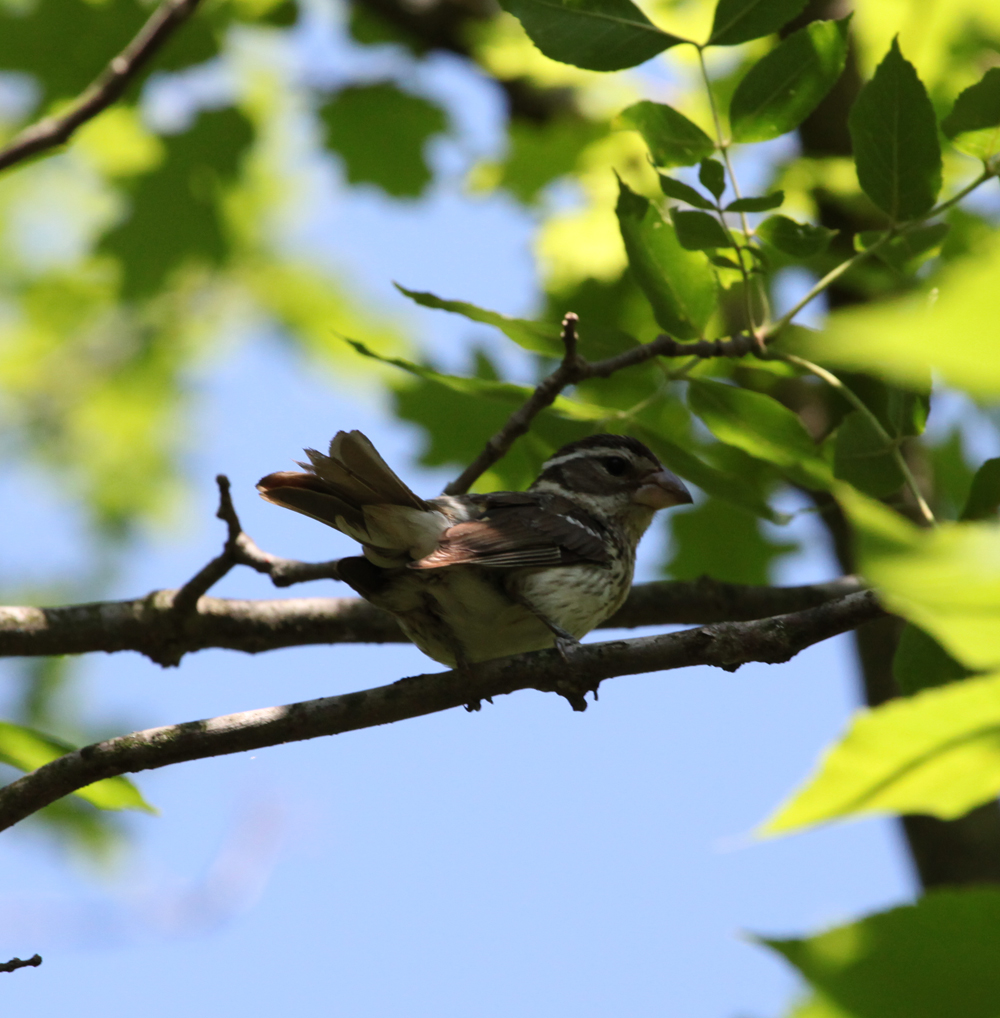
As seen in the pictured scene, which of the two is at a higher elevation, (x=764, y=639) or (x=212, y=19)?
(x=212, y=19)

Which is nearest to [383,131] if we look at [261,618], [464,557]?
[261,618]

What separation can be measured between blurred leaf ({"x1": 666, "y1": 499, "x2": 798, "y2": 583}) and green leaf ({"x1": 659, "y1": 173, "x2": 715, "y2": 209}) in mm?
2389

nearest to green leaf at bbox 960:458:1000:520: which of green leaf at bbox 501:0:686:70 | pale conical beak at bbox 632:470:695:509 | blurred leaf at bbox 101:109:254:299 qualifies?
green leaf at bbox 501:0:686:70

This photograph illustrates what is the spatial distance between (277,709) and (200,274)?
665 centimetres

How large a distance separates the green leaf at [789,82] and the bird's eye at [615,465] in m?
1.90

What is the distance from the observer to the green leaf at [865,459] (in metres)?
3.55

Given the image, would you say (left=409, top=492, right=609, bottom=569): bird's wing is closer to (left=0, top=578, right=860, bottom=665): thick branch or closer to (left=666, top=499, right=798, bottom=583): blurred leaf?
(left=0, top=578, right=860, bottom=665): thick branch

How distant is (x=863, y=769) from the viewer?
4.37ft

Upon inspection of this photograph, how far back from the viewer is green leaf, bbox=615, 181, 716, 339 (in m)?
3.76

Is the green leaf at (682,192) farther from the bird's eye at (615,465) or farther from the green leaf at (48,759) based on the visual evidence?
the green leaf at (48,759)

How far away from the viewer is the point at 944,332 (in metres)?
0.87

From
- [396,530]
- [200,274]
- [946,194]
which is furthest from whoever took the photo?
[200,274]

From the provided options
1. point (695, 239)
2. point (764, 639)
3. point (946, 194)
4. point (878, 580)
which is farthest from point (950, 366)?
point (946, 194)

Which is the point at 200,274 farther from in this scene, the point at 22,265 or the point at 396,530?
the point at 396,530
